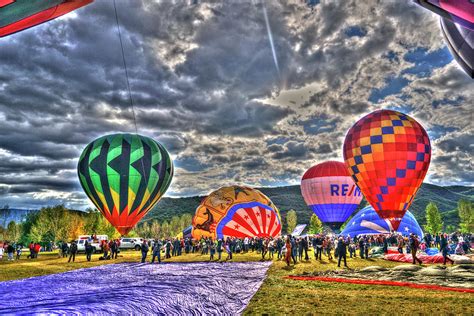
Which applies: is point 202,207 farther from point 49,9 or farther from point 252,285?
point 49,9

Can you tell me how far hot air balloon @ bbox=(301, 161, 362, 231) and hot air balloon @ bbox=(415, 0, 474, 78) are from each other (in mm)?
31536

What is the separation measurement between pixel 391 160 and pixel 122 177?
19909 mm

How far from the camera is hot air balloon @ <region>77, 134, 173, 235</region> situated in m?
25.4

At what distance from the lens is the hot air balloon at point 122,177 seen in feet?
83.4

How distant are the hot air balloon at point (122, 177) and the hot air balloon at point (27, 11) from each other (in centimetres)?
2185

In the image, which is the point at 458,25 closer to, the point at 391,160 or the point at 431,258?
the point at 431,258

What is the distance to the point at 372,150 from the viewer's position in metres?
25.6

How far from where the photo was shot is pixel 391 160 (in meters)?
24.7

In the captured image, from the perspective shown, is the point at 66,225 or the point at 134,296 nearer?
the point at 134,296

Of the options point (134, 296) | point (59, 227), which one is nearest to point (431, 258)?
point (134, 296)

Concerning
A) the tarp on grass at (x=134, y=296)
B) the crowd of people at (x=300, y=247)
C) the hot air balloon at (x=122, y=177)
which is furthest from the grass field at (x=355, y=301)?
the hot air balloon at (x=122, y=177)

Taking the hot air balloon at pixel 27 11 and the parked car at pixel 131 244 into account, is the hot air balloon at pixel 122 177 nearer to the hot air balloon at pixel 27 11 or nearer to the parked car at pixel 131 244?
the parked car at pixel 131 244

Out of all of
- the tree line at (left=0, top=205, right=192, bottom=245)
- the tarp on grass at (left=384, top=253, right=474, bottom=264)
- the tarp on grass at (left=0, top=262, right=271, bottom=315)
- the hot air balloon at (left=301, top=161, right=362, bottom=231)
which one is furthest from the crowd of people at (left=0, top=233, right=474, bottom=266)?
the tree line at (left=0, top=205, right=192, bottom=245)

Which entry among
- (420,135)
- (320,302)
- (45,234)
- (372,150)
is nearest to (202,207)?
(372,150)
